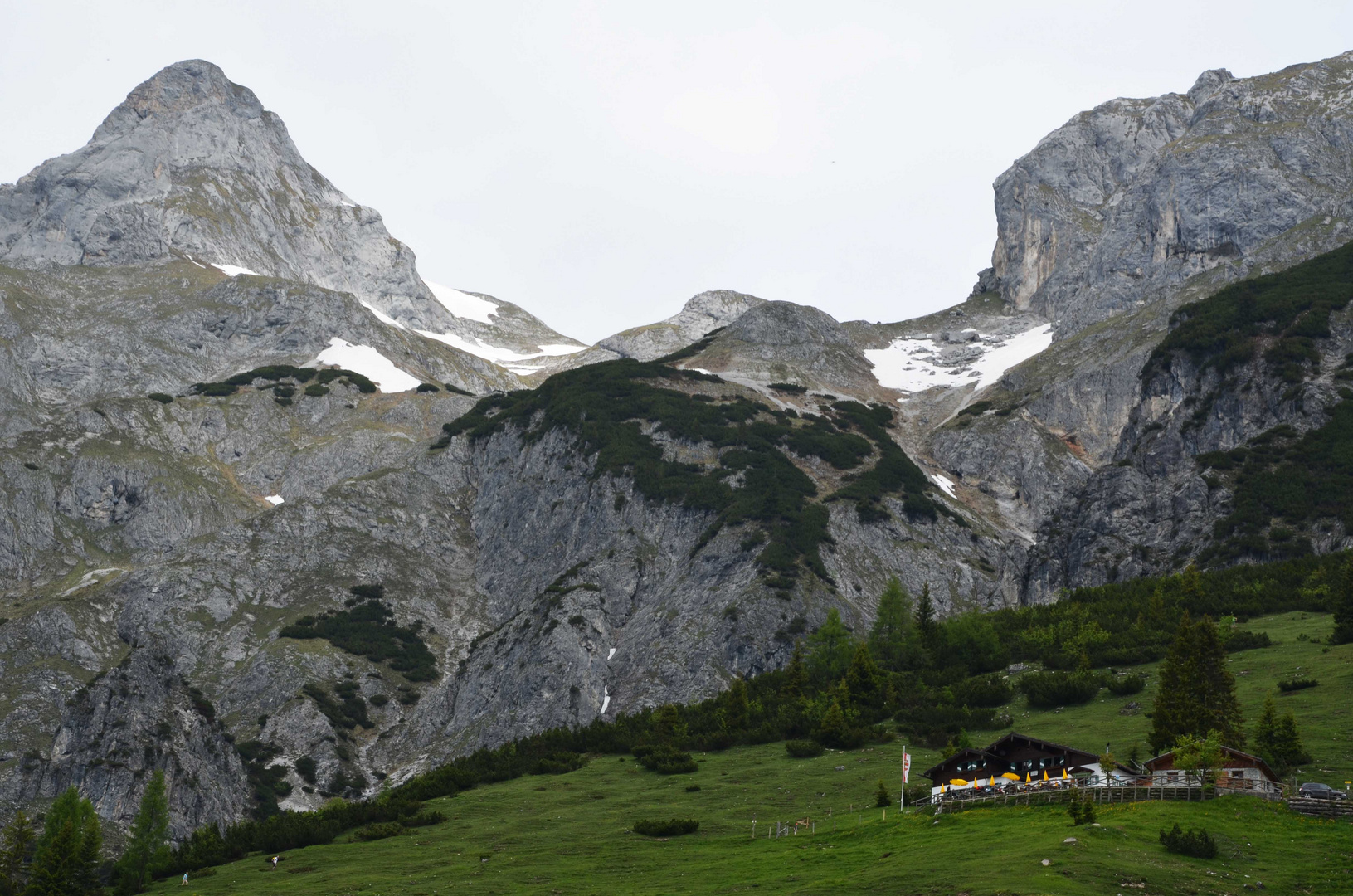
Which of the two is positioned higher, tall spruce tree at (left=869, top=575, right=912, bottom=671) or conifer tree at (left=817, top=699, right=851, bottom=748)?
tall spruce tree at (left=869, top=575, right=912, bottom=671)

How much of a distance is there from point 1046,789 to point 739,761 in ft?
103

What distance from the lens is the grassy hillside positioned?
1604 inches

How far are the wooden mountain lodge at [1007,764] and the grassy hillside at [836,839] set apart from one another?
175 inches

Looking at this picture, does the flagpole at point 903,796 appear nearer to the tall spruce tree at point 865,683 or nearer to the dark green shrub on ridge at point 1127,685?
the dark green shrub on ridge at point 1127,685

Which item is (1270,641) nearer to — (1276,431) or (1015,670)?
(1015,670)

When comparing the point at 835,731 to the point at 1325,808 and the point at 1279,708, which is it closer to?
the point at 1279,708

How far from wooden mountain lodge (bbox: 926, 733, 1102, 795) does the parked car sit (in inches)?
445

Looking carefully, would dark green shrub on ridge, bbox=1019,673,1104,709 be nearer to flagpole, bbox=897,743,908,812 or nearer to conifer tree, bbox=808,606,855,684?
flagpole, bbox=897,743,908,812

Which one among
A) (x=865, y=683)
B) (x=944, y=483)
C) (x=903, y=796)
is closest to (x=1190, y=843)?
(x=903, y=796)

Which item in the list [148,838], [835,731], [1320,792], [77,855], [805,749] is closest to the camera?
[1320,792]

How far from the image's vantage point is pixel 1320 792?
4788cm

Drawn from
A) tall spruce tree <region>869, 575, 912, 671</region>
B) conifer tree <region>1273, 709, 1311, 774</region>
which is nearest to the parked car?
conifer tree <region>1273, 709, 1311, 774</region>

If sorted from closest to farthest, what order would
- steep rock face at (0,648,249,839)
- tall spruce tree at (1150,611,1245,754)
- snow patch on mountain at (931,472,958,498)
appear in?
tall spruce tree at (1150,611,1245,754) < steep rock face at (0,648,249,839) < snow patch on mountain at (931,472,958,498)

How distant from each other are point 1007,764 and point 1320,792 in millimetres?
16124
